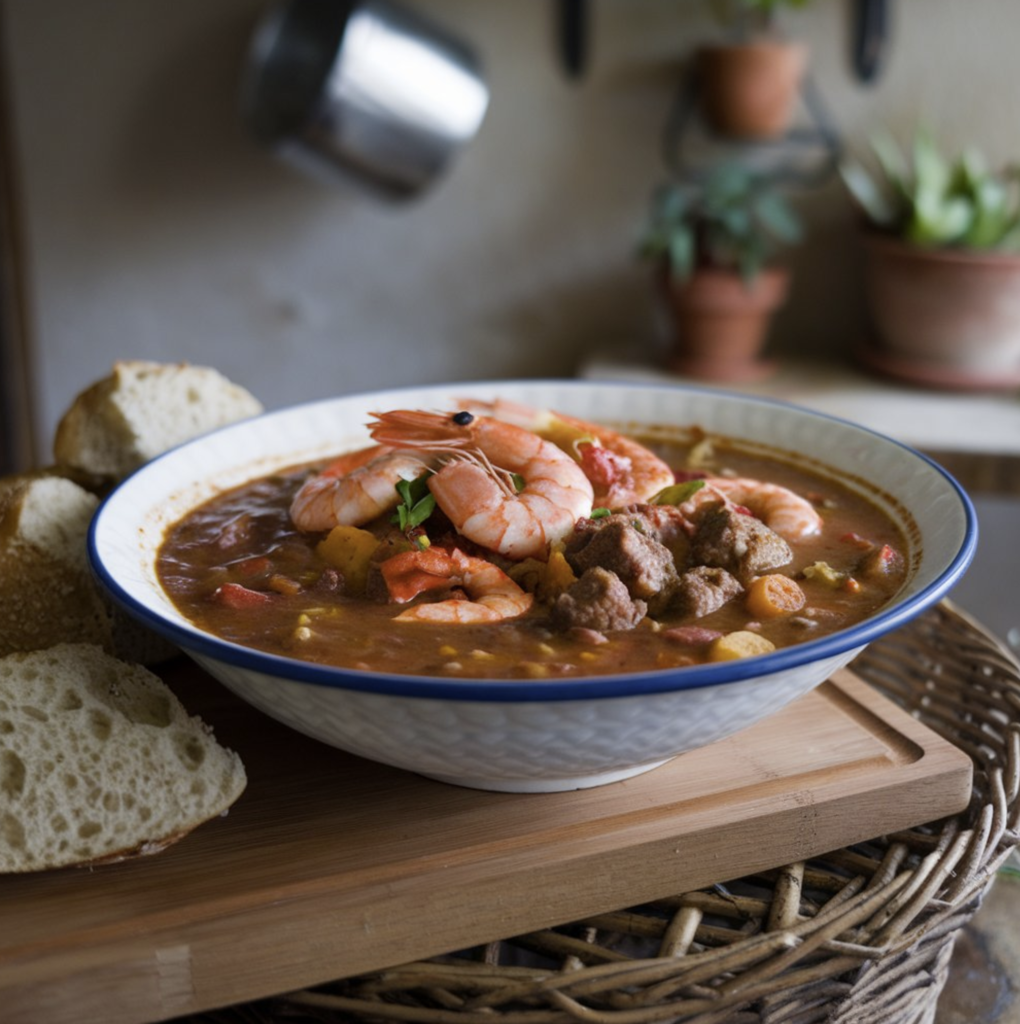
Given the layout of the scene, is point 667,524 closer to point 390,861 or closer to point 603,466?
point 603,466

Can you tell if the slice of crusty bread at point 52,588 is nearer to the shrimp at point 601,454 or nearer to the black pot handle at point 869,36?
the shrimp at point 601,454

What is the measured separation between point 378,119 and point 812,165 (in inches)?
72.4

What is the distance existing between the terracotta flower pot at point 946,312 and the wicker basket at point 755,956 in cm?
288

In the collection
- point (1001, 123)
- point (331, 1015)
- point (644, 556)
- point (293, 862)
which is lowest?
point (331, 1015)

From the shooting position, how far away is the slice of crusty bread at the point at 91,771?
162cm

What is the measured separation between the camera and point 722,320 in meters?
4.80

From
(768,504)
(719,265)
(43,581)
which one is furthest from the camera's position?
(719,265)

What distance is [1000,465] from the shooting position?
4082 millimetres

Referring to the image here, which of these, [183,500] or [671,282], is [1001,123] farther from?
[183,500]

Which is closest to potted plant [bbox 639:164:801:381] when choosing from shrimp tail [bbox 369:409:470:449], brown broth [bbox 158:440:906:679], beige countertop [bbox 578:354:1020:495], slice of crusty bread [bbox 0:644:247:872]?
beige countertop [bbox 578:354:1020:495]

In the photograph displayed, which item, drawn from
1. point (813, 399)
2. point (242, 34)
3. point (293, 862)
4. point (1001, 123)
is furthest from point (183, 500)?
point (1001, 123)

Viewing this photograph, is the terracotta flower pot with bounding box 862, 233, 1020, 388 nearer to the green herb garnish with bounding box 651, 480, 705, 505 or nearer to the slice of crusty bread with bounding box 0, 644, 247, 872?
the green herb garnish with bounding box 651, 480, 705, 505

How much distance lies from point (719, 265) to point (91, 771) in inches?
143

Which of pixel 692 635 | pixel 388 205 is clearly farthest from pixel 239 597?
pixel 388 205
